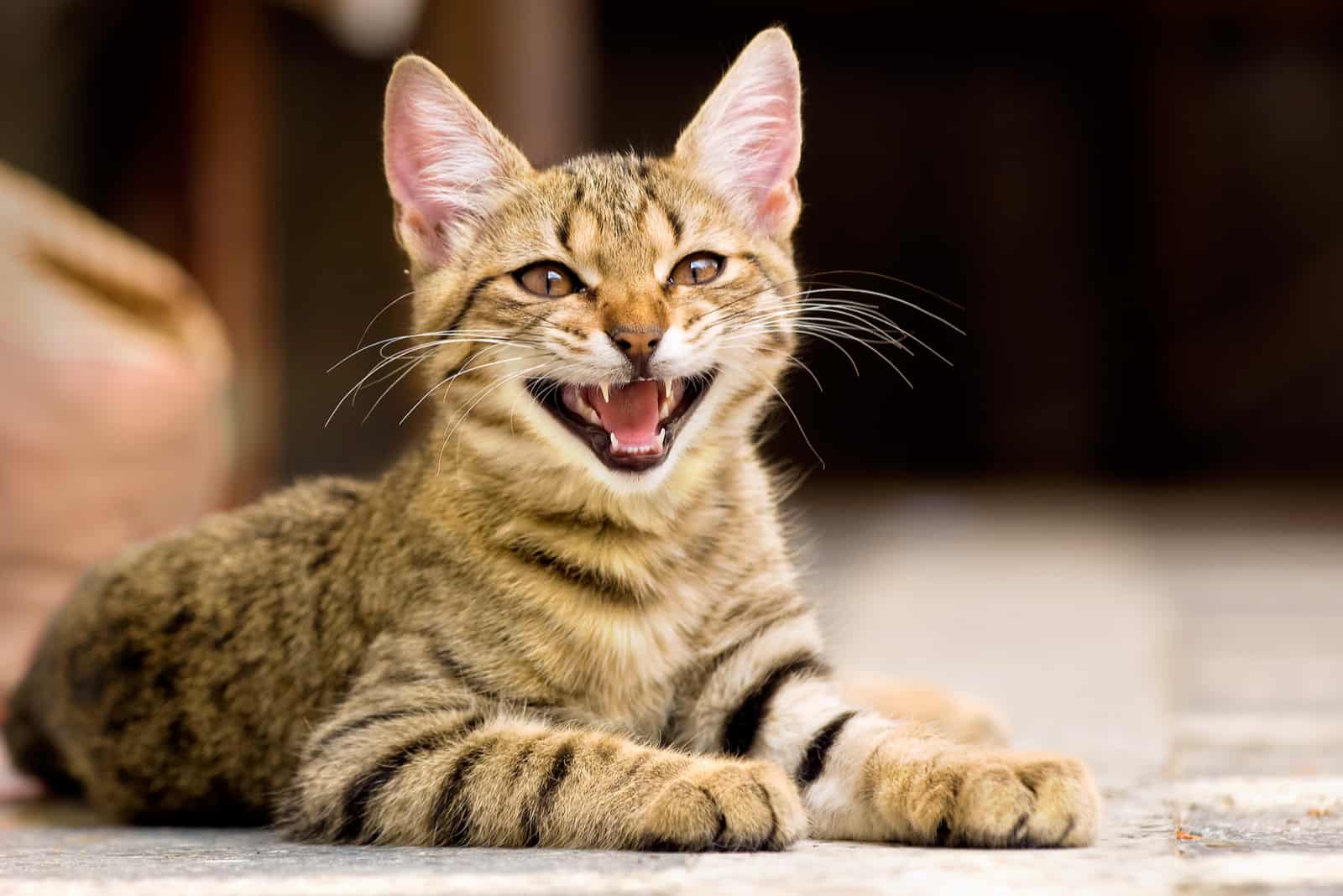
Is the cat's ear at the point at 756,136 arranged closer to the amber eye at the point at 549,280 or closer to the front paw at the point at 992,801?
the amber eye at the point at 549,280

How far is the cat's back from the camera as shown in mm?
3316

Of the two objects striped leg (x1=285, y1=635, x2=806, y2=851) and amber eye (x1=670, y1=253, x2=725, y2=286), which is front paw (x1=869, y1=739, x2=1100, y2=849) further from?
amber eye (x1=670, y1=253, x2=725, y2=286)

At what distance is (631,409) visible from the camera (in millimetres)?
3061

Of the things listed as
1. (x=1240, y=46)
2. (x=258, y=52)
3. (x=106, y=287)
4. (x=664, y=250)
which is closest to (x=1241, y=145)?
(x=1240, y=46)

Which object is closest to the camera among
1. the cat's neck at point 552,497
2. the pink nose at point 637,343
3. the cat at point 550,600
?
the cat at point 550,600

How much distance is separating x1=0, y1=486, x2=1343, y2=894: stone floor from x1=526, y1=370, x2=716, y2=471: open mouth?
0.75m

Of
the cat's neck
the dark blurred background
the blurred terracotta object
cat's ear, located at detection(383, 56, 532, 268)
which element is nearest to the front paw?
the cat's neck

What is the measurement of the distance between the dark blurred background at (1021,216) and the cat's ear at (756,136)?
7422 mm

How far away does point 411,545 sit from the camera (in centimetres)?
322

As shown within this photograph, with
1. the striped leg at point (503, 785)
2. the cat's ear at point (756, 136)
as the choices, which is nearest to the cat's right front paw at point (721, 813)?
the striped leg at point (503, 785)

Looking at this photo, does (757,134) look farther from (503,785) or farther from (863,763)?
(503,785)

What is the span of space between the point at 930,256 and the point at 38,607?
9591mm

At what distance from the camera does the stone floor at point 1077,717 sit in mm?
2371

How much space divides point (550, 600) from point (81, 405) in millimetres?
2537
